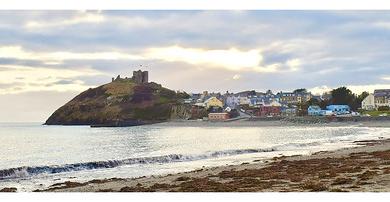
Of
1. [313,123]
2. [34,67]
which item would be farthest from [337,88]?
[313,123]

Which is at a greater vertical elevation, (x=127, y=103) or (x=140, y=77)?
(x=140, y=77)

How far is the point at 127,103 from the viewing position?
58.3 feet

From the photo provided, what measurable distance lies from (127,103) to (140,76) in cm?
307

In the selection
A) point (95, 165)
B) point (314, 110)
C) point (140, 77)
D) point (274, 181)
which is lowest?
point (95, 165)

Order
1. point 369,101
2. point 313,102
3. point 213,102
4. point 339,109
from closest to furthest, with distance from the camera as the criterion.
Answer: point 213,102
point 369,101
point 313,102
point 339,109

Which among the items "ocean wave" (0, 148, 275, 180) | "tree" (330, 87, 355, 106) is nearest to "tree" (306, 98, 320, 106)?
"tree" (330, 87, 355, 106)

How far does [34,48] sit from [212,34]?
4130mm

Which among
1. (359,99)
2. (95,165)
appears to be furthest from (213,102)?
(359,99)

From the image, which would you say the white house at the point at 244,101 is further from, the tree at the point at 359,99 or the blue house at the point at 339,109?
the blue house at the point at 339,109

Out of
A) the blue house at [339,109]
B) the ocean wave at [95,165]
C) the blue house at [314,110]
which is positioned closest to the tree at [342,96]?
the blue house at [339,109]

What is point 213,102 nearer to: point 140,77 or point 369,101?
point 140,77

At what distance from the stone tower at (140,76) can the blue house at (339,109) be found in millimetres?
8472
